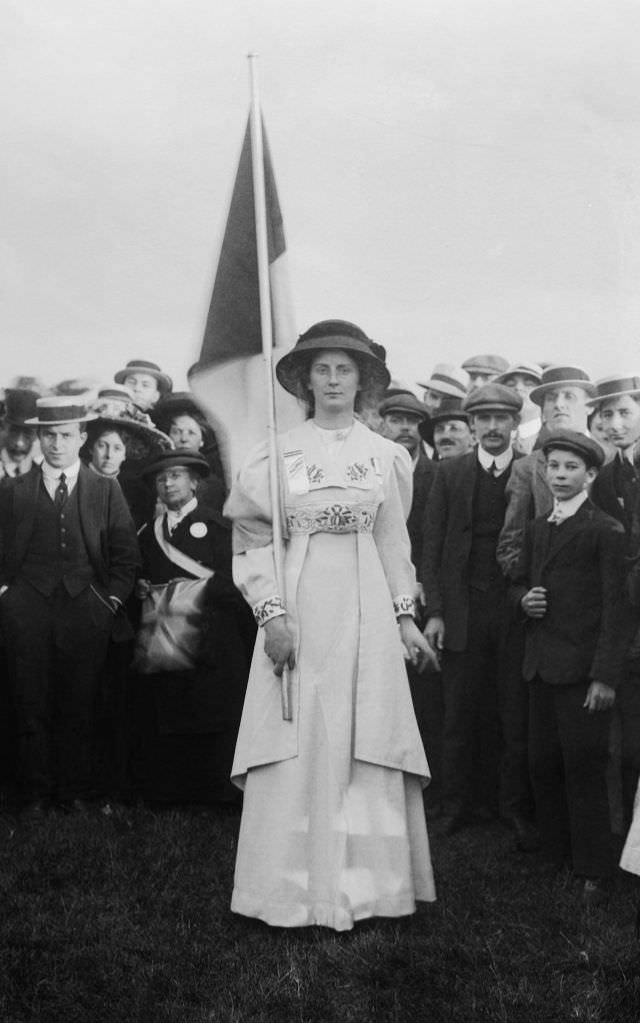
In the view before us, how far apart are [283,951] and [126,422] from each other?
342cm

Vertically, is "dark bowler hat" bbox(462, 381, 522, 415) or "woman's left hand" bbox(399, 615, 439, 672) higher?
"dark bowler hat" bbox(462, 381, 522, 415)

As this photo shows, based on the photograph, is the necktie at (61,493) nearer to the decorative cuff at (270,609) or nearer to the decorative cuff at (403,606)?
the decorative cuff at (270,609)

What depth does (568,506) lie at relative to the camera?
18.2ft

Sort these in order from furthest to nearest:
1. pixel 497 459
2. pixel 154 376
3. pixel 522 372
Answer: pixel 154 376 → pixel 522 372 → pixel 497 459

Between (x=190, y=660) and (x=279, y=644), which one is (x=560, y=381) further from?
(x=190, y=660)

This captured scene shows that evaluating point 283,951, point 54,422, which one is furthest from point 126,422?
point 283,951

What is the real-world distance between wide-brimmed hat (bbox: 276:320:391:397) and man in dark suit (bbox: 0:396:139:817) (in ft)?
6.24

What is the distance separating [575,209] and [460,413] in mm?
1140

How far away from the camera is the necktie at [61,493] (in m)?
6.80

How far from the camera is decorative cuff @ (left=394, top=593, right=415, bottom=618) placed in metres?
5.09

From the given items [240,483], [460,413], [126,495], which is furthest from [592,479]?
[126,495]

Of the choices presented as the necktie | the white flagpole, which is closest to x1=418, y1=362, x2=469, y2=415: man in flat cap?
the white flagpole

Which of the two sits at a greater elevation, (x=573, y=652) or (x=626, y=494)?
(x=626, y=494)

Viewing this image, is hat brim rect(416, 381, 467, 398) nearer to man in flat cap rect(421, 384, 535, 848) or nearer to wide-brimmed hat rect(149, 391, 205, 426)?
man in flat cap rect(421, 384, 535, 848)
